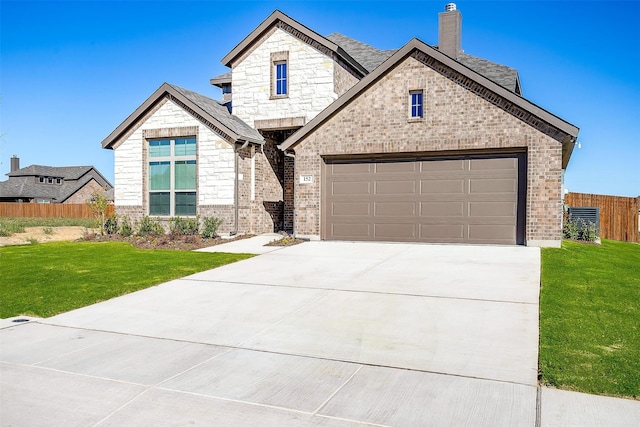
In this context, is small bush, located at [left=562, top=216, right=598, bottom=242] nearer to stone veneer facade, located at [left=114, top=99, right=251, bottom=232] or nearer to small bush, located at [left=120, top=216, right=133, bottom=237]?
stone veneer facade, located at [left=114, top=99, right=251, bottom=232]

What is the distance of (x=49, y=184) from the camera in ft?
200

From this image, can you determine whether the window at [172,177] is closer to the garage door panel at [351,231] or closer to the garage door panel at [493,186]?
the garage door panel at [351,231]

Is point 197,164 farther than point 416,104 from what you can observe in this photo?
Yes

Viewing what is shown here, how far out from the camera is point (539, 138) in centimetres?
1402

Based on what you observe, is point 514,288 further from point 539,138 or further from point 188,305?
point 539,138

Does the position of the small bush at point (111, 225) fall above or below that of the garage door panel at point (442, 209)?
below

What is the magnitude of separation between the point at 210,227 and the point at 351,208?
5.18 meters

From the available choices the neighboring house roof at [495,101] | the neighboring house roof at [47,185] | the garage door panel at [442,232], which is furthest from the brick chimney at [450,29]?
the neighboring house roof at [47,185]

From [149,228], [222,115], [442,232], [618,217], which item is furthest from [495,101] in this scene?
[149,228]

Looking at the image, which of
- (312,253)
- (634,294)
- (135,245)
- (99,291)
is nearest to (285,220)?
(135,245)

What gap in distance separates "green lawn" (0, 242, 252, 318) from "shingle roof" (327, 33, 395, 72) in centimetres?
1276

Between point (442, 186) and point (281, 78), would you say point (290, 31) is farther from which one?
point (442, 186)

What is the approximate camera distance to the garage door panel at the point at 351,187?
16.1 metres

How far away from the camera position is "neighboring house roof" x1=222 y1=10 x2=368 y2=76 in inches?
751
